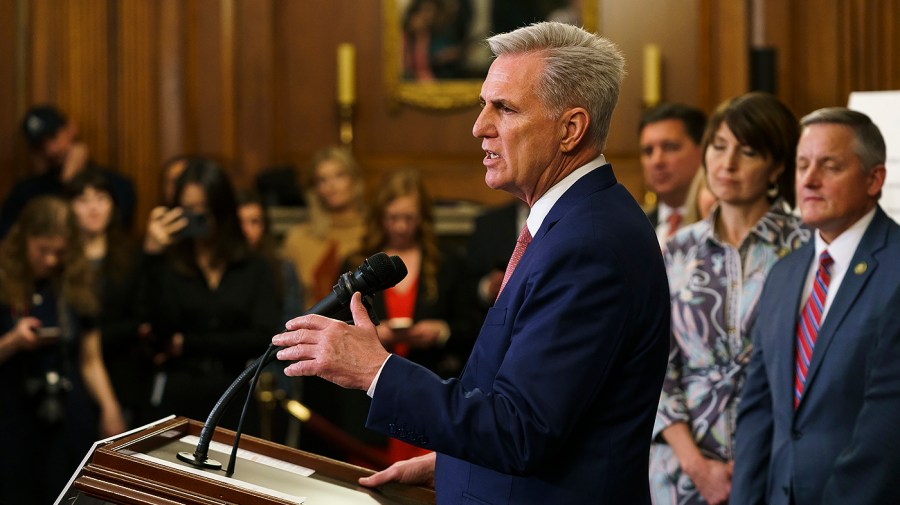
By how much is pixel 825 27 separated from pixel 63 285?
5308 mm

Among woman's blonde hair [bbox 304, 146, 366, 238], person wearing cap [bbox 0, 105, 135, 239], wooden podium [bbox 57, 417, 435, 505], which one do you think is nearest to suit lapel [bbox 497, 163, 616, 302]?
wooden podium [bbox 57, 417, 435, 505]

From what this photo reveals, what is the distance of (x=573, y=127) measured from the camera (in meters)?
2.18

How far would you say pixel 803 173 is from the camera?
3166 millimetres

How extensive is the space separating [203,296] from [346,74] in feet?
12.7

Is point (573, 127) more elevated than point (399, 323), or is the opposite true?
point (573, 127)

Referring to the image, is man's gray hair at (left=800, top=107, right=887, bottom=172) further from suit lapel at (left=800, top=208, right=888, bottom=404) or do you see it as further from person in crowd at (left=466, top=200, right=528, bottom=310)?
person in crowd at (left=466, top=200, right=528, bottom=310)

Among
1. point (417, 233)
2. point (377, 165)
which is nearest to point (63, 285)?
point (417, 233)

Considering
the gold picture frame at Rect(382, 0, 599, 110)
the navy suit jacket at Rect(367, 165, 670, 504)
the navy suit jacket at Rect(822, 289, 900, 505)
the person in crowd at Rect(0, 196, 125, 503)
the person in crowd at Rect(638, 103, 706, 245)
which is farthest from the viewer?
the gold picture frame at Rect(382, 0, 599, 110)

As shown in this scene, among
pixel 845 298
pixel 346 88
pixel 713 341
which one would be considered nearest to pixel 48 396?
pixel 713 341

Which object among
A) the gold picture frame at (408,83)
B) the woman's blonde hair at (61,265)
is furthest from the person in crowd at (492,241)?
the gold picture frame at (408,83)

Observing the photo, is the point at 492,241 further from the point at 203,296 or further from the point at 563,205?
the point at 563,205

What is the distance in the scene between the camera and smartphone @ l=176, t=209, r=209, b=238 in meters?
5.20

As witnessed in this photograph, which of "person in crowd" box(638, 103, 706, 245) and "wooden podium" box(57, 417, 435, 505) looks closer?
"wooden podium" box(57, 417, 435, 505)

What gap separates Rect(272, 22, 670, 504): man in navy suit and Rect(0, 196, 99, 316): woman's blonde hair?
3268 millimetres
